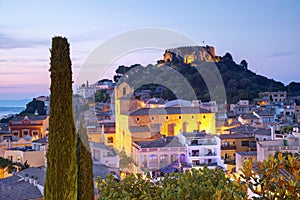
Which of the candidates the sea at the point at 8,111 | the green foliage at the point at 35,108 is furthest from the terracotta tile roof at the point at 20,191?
the green foliage at the point at 35,108

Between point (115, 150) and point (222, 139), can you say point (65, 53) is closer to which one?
point (115, 150)

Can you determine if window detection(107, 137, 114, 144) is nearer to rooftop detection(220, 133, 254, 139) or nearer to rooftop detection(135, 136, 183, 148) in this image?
rooftop detection(135, 136, 183, 148)

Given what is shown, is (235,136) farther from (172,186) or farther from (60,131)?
(172,186)

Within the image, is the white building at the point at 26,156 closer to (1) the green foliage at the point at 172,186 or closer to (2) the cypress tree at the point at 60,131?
(2) the cypress tree at the point at 60,131

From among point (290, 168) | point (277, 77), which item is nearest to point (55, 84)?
point (290, 168)

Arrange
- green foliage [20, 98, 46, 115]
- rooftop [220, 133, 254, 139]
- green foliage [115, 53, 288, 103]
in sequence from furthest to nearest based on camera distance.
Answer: green foliage [20, 98, 46, 115], green foliage [115, 53, 288, 103], rooftop [220, 133, 254, 139]

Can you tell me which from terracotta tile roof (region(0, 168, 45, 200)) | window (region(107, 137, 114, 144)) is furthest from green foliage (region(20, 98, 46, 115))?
terracotta tile roof (region(0, 168, 45, 200))
